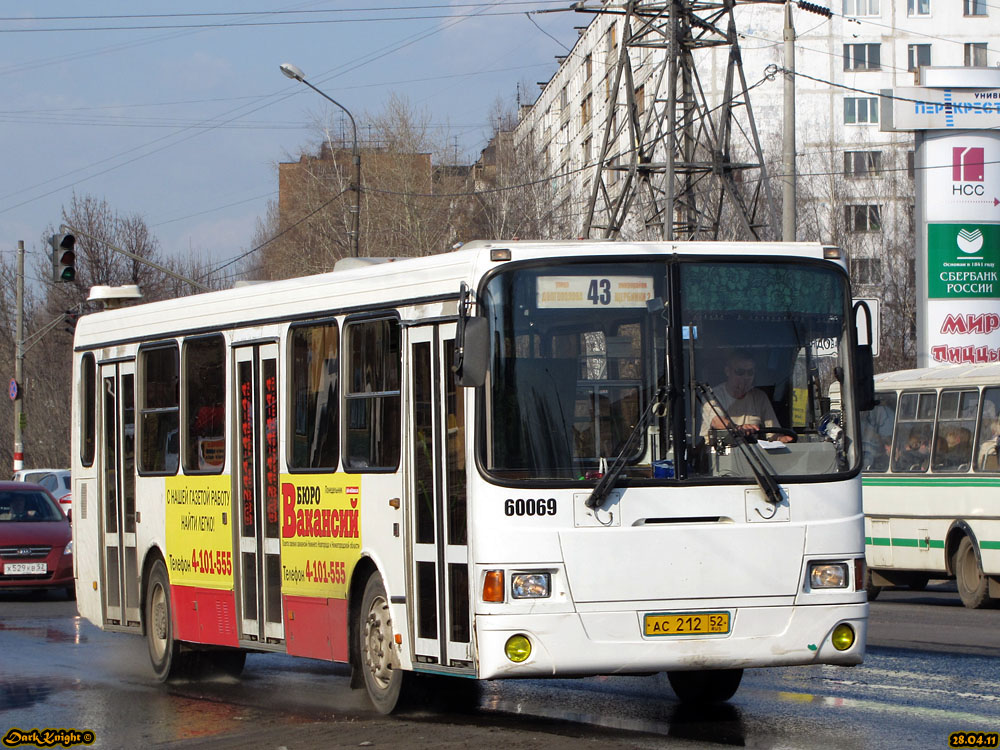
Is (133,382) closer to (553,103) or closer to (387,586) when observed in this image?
(387,586)

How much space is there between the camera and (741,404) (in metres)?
9.30

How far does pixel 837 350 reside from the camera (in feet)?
31.7

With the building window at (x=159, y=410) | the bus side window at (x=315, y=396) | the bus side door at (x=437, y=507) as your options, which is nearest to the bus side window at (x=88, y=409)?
the building window at (x=159, y=410)

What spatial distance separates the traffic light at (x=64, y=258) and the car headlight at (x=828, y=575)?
24330 mm

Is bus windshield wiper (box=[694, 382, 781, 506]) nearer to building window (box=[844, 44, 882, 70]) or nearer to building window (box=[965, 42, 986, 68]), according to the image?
building window (box=[844, 44, 882, 70])

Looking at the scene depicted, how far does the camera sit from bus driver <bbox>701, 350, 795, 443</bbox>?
9.26m

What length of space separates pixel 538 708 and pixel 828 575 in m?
2.26

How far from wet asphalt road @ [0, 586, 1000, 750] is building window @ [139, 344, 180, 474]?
1.74 meters

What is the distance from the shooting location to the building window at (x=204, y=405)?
12516mm

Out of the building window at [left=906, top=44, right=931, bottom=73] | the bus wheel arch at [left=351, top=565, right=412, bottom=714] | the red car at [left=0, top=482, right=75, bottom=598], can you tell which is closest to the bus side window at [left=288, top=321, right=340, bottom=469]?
the bus wheel arch at [left=351, top=565, right=412, bottom=714]

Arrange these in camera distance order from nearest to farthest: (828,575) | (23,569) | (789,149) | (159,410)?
(828,575) < (159,410) < (23,569) < (789,149)

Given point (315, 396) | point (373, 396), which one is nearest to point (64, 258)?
point (315, 396)

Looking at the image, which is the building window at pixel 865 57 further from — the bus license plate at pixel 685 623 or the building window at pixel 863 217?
the bus license plate at pixel 685 623

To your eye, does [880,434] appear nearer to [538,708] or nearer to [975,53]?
[538,708]
